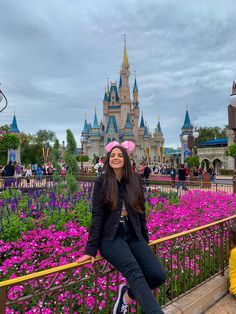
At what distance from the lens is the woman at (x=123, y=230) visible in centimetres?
247

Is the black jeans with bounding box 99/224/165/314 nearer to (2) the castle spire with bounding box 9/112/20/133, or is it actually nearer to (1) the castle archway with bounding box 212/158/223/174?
(1) the castle archway with bounding box 212/158/223/174

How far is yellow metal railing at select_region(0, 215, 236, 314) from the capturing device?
2236 mm

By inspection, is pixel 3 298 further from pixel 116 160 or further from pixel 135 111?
pixel 135 111

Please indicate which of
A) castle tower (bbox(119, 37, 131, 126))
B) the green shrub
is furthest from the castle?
the green shrub

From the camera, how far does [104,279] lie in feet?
11.0

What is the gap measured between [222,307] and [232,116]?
24.3ft

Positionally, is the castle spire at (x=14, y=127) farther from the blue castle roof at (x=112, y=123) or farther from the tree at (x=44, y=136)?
the blue castle roof at (x=112, y=123)

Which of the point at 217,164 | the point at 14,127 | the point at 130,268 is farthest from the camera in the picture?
the point at 14,127

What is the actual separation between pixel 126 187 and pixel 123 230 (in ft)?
1.36

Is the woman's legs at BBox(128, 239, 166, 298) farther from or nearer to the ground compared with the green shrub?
nearer to the ground

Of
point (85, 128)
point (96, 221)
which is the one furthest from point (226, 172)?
point (85, 128)

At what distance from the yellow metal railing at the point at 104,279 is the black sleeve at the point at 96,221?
14 centimetres

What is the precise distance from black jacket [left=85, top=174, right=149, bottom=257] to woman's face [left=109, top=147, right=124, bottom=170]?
0.19 m

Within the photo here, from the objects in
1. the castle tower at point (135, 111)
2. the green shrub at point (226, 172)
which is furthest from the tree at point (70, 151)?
the castle tower at point (135, 111)
